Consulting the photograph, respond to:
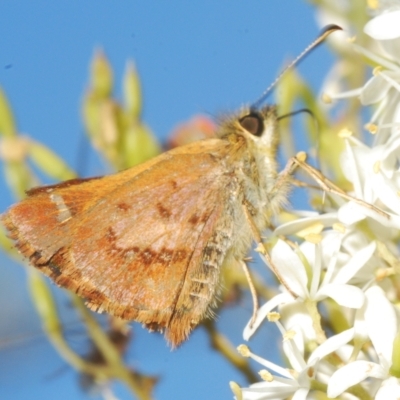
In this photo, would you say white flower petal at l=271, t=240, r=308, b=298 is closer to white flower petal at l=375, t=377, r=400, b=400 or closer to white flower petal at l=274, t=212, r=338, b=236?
white flower petal at l=274, t=212, r=338, b=236

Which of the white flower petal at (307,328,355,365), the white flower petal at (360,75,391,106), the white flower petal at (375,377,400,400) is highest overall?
the white flower petal at (360,75,391,106)

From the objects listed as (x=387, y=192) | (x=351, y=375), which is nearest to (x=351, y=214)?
(x=387, y=192)

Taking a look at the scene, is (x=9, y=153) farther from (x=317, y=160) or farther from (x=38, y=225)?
(x=317, y=160)

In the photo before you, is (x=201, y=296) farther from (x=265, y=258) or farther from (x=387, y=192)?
A: (x=387, y=192)

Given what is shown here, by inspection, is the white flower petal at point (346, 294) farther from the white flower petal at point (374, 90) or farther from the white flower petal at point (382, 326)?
the white flower petal at point (374, 90)

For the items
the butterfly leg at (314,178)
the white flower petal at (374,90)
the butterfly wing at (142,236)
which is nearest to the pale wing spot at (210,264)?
the butterfly wing at (142,236)

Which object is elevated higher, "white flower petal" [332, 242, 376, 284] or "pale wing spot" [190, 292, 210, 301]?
"pale wing spot" [190, 292, 210, 301]

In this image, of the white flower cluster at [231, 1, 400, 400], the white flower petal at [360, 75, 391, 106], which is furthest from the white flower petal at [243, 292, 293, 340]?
the white flower petal at [360, 75, 391, 106]

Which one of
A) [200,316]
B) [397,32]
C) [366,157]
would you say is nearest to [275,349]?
[200,316]
